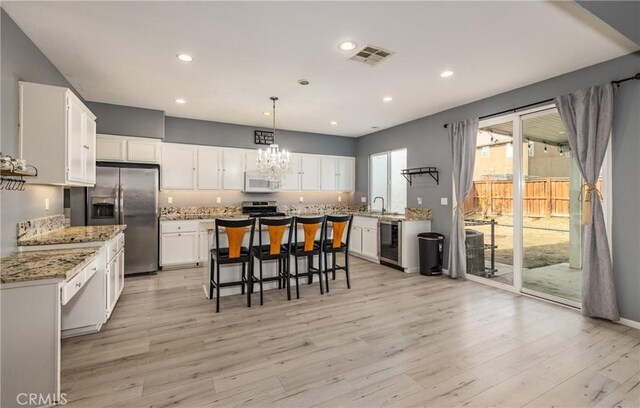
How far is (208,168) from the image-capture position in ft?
19.0

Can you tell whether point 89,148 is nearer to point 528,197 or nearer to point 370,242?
point 370,242

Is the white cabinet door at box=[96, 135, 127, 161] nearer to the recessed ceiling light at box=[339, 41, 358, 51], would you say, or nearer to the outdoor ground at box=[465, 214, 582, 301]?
the recessed ceiling light at box=[339, 41, 358, 51]

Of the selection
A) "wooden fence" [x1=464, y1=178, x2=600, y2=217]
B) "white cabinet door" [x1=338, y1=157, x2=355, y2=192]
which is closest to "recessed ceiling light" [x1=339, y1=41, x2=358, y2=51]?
"wooden fence" [x1=464, y1=178, x2=600, y2=217]

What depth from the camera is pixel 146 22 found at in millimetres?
2500

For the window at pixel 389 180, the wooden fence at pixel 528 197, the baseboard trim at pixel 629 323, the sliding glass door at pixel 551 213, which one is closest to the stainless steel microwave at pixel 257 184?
the window at pixel 389 180

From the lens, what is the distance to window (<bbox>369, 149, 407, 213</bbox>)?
6.26m

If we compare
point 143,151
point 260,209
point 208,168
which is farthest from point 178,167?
point 260,209

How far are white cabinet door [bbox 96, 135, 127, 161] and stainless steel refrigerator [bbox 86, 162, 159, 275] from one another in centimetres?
11

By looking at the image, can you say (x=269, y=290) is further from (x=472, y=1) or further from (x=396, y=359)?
(x=472, y=1)

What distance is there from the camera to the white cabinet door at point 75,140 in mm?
2746

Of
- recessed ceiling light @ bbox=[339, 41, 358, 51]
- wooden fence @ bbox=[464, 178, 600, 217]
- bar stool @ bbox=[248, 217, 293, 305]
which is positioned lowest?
bar stool @ bbox=[248, 217, 293, 305]

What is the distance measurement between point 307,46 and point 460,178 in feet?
10.5

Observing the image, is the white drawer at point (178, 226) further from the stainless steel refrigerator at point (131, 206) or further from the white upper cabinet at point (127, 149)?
the white upper cabinet at point (127, 149)

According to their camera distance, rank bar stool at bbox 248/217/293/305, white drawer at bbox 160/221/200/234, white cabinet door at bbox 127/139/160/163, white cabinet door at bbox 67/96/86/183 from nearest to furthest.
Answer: white cabinet door at bbox 67/96/86/183 → bar stool at bbox 248/217/293/305 → white cabinet door at bbox 127/139/160/163 → white drawer at bbox 160/221/200/234
